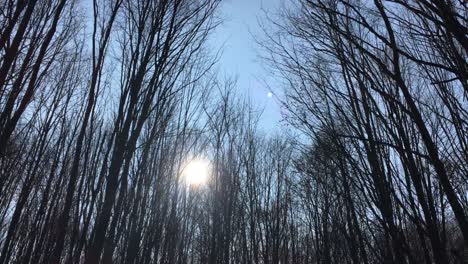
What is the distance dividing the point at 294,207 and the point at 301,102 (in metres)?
9.89

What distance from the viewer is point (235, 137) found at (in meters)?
11.2

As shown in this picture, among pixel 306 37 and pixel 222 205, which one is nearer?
pixel 306 37

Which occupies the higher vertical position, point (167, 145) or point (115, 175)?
point (167, 145)

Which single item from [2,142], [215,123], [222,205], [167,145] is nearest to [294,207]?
[222,205]

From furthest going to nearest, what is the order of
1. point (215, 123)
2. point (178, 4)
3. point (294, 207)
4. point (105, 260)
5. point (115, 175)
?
point (294, 207), point (215, 123), point (105, 260), point (178, 4), point (115, 175)

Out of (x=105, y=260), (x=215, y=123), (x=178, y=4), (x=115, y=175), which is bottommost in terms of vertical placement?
(x=105, y=260)

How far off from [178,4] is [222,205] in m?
7.35

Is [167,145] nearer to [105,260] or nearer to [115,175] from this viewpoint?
[105,260]

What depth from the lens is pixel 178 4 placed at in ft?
14.3

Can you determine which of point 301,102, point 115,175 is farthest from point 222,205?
point 115,175

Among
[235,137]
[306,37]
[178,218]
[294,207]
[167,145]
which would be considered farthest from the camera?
[294,207]

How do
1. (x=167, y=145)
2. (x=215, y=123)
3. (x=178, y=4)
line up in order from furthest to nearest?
(x=215, y=123) → (x=167, y=145) → (x=178, y=4)

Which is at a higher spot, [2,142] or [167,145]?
[167,145]

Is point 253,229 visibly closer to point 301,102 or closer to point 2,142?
point 301,102
